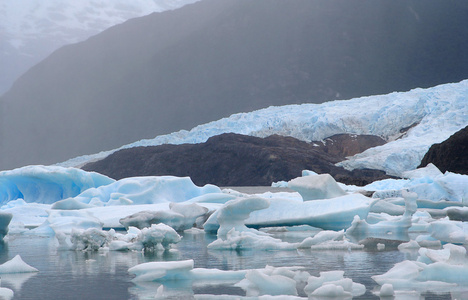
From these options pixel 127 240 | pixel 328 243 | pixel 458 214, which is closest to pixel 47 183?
pixel 127 240

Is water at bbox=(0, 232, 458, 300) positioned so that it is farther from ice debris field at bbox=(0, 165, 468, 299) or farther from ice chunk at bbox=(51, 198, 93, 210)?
ice chunk at bbox=(51, 198, 93, 210)

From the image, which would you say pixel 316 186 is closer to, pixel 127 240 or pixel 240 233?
pixel 240 233

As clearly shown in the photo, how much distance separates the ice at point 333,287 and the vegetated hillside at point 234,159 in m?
29.2

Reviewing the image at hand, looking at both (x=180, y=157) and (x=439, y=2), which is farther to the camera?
(x=439, y=2)

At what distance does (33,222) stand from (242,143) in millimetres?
25987

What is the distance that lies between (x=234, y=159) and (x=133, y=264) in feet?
104

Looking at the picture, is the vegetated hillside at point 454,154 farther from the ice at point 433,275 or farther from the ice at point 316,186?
the ice at point 433,275

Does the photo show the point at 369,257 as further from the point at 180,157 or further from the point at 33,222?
the point at 180,157

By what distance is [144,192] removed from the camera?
9.61 metres

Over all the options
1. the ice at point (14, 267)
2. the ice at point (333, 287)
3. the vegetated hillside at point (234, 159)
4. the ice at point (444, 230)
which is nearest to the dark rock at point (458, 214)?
the ice at point (444, 230)

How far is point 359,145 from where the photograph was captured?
3450 cm

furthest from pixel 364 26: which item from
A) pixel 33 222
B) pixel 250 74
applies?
pixel 33 222

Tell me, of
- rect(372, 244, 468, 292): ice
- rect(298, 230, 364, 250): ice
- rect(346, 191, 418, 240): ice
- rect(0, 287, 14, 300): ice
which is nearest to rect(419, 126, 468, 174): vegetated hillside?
rect(346, 191, 418, 240): ice

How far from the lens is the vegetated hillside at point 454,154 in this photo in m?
19.1
